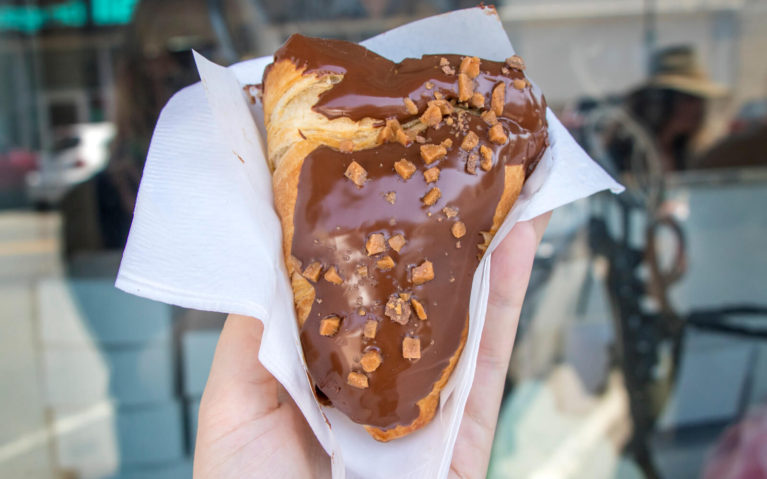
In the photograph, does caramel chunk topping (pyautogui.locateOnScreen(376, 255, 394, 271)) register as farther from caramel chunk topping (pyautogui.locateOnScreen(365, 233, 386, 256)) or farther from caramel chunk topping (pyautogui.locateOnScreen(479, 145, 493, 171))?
caramel chunk topping (pyautogui.locateOnScreen(479, 145, 493, 171))

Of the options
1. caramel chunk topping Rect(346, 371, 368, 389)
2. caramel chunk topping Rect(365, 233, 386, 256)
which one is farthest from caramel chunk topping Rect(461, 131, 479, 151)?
caramel chunk topping Rect(346, 371, 368, 389)

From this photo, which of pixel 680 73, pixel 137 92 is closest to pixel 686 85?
pixel 680 73

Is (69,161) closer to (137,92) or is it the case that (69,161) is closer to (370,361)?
(137,92)

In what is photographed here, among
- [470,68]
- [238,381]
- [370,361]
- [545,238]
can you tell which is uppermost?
[470,68]

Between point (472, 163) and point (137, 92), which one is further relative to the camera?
point (137, 92)

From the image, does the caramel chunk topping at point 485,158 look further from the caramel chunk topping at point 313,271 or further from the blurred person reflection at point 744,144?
the blurred person reflection at point 744,144

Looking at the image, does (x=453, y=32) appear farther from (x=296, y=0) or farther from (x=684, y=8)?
(x=684, y=8)

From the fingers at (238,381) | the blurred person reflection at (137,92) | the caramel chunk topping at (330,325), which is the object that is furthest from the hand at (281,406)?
the blurred person reflection at (137,92)
